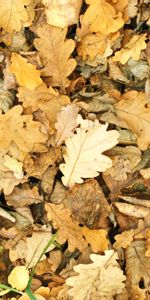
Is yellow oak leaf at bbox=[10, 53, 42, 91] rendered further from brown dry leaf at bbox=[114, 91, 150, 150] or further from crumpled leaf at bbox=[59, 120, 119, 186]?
brown dry leaf at bbox=[114, 91, 150, 150]

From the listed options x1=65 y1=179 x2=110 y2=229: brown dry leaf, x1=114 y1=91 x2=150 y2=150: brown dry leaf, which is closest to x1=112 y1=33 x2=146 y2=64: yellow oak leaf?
x1=114 y1=91 x2=150 y2=150: brown dry leaf

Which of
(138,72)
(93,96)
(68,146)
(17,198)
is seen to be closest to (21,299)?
(17,198)

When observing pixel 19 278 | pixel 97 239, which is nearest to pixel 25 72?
pixel 97 239

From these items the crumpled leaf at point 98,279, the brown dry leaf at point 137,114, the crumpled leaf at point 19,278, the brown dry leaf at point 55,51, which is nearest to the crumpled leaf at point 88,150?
the brown dry leaf at point 137,114

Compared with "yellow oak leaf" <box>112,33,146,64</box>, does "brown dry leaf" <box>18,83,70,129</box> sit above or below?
below

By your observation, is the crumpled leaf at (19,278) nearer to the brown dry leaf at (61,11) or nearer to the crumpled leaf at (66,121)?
the crumpled leaf at (66,121)

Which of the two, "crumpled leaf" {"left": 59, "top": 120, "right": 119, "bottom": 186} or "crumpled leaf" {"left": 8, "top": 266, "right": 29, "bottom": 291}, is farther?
"crumpled leaf" {"left": 8, "top": 266, "right": 29, "bottom": 291}
